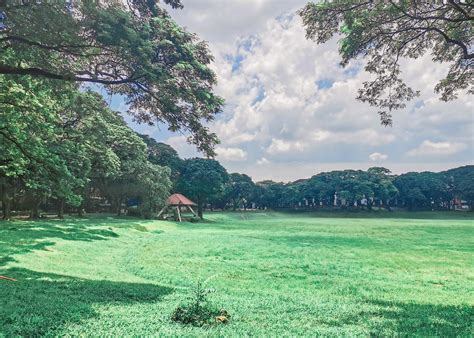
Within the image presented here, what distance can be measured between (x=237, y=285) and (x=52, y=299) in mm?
7672

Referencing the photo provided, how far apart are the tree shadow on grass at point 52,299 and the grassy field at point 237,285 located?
0.09ft

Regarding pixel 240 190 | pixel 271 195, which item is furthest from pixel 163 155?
pixel 271 195

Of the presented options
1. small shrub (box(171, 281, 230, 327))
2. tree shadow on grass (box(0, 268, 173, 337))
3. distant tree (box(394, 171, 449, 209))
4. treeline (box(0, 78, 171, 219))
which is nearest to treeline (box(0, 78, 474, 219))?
treeline (box(0, 78, 171, 219))

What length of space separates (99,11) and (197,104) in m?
4.18

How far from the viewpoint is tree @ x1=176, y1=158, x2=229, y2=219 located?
3172 inches

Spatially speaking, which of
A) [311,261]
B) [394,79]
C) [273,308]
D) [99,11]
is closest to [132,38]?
[99,11]

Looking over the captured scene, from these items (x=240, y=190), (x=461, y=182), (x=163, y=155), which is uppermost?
(x=163, y=155)

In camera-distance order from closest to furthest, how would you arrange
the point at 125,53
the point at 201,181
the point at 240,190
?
the point at 125,53 → the point at 201,181 → the point at 240,190

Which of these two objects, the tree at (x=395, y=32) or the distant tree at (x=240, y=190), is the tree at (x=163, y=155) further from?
the tree at (x=395, y=32)

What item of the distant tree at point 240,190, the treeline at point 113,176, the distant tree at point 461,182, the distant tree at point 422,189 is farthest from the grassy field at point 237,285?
the distant tree at point 240,190

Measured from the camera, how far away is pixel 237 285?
52.0 feet

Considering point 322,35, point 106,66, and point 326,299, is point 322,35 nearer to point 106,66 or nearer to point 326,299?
point 106,66

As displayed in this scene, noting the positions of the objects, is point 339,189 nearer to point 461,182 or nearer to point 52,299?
point 461,182

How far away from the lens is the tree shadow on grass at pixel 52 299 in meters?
7.40
